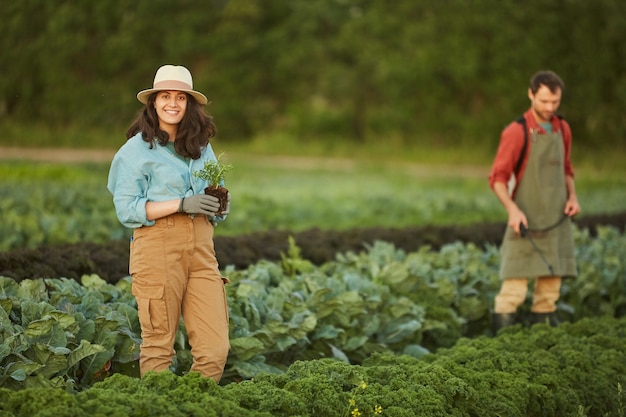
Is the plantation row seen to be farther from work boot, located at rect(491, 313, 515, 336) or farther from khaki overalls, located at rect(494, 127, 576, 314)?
khaki overalls, located at rect(494, 127, 576, 314)

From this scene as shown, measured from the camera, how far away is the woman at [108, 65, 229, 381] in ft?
13.8

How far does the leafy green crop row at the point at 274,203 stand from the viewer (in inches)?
362

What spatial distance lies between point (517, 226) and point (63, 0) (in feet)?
49.1

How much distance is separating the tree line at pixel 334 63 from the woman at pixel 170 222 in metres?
14.7

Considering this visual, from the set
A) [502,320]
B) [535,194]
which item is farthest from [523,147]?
[502,320]

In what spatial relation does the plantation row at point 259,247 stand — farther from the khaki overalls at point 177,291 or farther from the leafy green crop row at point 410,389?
the leafy green crop row at point 410,389

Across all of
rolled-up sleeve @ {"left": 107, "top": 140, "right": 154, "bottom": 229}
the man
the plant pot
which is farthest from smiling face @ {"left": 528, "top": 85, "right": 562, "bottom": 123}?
rolled-up sleeve @ {"left": 107, "top": 140, "right": 154, "bottom": 229}

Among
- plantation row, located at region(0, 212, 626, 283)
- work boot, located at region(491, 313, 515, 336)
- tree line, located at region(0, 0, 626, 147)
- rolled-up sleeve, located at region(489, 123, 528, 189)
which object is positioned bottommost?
work boot, located at region(491, 313, 515, 336)

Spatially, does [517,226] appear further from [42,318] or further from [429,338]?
[42,318]

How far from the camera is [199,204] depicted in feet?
13.5

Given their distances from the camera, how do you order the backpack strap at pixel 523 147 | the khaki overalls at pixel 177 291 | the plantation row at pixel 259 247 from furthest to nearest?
the backpack strap at pixel 523 147
the plantation row at pixel 259 247
the khaki overalls at pixel 177 291

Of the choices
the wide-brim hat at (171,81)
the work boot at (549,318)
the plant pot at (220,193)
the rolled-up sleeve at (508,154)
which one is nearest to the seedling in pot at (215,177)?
the plant pot at (220,193)

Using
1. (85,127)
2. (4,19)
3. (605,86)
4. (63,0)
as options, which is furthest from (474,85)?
(4,19)

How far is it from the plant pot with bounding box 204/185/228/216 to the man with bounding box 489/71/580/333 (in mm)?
2809
